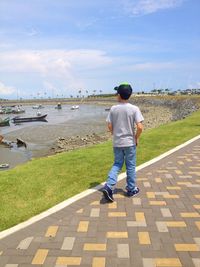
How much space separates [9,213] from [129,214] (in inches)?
75.1

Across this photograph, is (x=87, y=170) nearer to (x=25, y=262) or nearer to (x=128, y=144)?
(x=128, y=144)

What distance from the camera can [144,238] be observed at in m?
4.14

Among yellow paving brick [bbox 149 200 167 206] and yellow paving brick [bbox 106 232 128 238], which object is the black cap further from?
yellow paving brick [bbox 106 232 128 238]

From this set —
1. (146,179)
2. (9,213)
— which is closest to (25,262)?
(9,213)

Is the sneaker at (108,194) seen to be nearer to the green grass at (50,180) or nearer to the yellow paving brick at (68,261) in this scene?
the green grass at (50,180)

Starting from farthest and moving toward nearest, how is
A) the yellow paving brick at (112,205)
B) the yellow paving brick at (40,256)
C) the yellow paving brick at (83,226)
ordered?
1. the yellow paving brick at (112,205)
2. the yellow paving brick at (83,226)
3. the yellow paving brick at (40,256)

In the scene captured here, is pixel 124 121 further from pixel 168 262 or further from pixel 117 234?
pixel 168 262

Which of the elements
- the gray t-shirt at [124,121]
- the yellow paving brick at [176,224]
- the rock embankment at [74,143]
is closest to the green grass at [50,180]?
the gray t-shirt at [124,121]

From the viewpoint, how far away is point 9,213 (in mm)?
5055

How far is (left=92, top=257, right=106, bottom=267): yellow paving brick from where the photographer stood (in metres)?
3.56

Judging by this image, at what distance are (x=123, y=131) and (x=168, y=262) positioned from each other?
2488 mm

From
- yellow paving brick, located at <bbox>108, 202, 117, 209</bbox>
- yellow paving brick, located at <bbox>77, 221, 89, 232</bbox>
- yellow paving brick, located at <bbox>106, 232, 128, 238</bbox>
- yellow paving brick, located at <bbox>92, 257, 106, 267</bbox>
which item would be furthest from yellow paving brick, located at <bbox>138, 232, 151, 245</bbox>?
yellow paving brick, located at <bbox>108, 202, 117, 209</bbox>

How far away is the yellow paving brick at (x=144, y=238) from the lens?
4.04 metres

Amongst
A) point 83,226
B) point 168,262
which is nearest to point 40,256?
point 83,226
